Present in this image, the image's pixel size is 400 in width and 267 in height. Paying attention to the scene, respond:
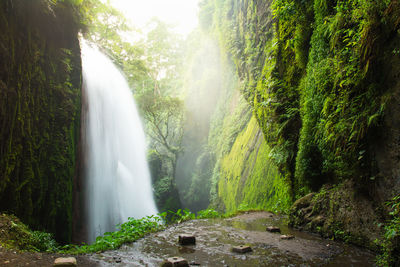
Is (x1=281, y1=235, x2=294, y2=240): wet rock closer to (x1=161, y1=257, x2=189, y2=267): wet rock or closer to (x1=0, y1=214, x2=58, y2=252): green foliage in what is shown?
(x1=161, y1=257, x2=189, y2=267): wet rock

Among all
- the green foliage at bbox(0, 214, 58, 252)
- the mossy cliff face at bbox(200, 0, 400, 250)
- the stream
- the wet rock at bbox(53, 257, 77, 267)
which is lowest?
the stream

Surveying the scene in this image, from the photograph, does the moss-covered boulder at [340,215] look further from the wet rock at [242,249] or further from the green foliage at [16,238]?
the green foliage at [16,238]

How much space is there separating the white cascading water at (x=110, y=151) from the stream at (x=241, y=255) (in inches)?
223

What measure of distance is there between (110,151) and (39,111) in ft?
18.1

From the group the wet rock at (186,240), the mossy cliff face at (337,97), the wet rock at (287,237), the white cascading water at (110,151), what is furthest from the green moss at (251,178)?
the white cascading water at (110,151)

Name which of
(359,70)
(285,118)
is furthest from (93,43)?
(359,70)

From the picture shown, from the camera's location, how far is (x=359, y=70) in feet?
10.4

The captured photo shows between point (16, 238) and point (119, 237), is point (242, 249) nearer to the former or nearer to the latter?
point (119, 237)

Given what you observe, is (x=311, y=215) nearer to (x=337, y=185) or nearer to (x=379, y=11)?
(x=337, y=185)

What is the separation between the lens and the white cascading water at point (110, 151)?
9.48 m

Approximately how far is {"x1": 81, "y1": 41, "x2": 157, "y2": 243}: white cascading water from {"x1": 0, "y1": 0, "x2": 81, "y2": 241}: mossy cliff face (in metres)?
2.29

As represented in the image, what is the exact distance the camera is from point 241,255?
3.08 metres

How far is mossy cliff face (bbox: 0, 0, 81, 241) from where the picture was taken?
4.71 m

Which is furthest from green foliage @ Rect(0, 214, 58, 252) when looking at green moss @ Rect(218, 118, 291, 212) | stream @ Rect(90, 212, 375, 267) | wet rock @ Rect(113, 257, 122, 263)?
green moss @ Rect(218, 118, 291, 212)
